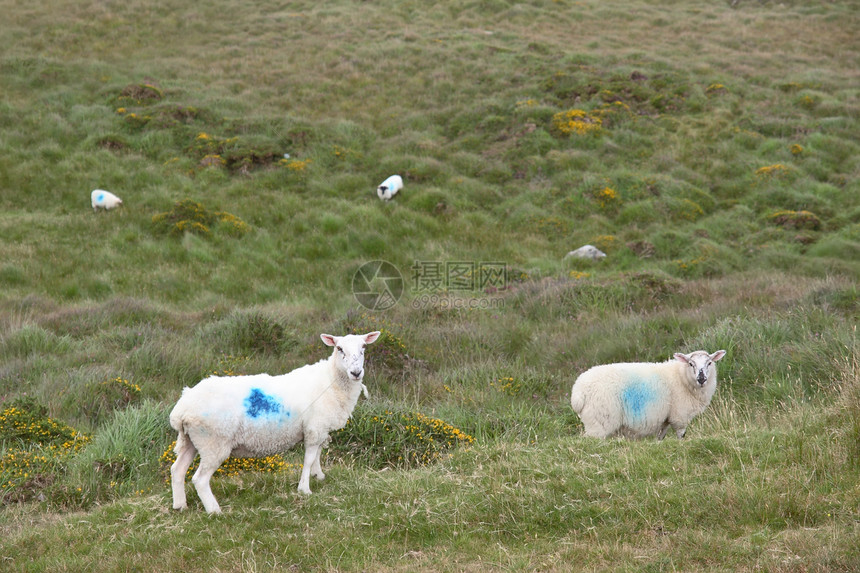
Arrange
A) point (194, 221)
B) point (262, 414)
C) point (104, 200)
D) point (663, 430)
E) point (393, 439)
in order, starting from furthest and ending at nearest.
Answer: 1. point (104, 200)
2. point (194, 221)
3. point (663, 430)
4. point (393, 439)
5. point (262, 414)

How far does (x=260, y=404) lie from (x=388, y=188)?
A: 15.3 m

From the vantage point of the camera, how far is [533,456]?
6328mm

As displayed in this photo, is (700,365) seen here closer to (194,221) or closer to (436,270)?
(436,270)

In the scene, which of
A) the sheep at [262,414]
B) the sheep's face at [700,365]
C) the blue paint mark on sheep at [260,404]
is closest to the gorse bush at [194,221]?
the sheep at [262,414]

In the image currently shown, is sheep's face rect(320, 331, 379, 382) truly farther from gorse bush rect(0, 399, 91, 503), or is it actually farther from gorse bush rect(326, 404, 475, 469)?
gorse bush rect(0, 399, 91, 503)

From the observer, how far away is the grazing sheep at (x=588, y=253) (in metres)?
17.5

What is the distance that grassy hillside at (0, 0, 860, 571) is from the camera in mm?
5230

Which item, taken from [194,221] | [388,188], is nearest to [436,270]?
[388,188]

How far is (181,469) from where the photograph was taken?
5633mm

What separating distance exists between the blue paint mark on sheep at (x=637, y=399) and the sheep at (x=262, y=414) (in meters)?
3.13

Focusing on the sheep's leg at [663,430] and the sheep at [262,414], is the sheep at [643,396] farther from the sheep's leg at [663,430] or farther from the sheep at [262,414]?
the sheep at [262,414]

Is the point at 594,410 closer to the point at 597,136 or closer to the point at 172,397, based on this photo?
the point at 172,397

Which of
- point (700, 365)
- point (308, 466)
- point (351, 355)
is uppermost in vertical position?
point (351, 355)

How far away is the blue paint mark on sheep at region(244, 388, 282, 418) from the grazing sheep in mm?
12829
